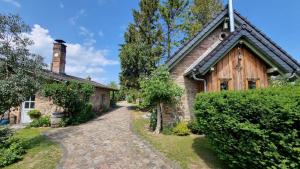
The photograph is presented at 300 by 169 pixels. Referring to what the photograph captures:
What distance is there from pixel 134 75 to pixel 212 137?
18563 millimetres

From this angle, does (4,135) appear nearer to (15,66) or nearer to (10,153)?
(10,153)

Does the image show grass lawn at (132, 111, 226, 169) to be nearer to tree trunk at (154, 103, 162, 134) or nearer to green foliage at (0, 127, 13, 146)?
tree trunk at (154, 103, 162, 134)

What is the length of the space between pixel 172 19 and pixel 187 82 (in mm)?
15272

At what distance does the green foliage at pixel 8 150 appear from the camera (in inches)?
238

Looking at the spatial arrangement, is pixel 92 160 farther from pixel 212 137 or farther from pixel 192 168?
pixel 212 137

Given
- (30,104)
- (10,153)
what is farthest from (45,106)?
(10,153)

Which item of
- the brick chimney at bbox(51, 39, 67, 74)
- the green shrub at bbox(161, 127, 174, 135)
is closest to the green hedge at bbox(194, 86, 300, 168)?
the green shrub at bbox(161, 127, 174, 135)

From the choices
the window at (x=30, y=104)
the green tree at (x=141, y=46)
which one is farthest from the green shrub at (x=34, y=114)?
the green tree at (x=141, y=46)

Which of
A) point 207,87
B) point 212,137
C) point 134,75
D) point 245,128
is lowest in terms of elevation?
point 212,137

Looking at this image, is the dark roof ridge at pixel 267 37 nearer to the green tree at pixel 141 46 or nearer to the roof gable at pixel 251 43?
the roof gable at pixel 251 43

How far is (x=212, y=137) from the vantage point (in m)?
5.54

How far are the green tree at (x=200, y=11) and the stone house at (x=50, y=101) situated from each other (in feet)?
45.5

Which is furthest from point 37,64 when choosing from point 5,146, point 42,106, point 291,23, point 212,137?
point 291,23

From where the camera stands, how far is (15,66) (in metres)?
7.74
